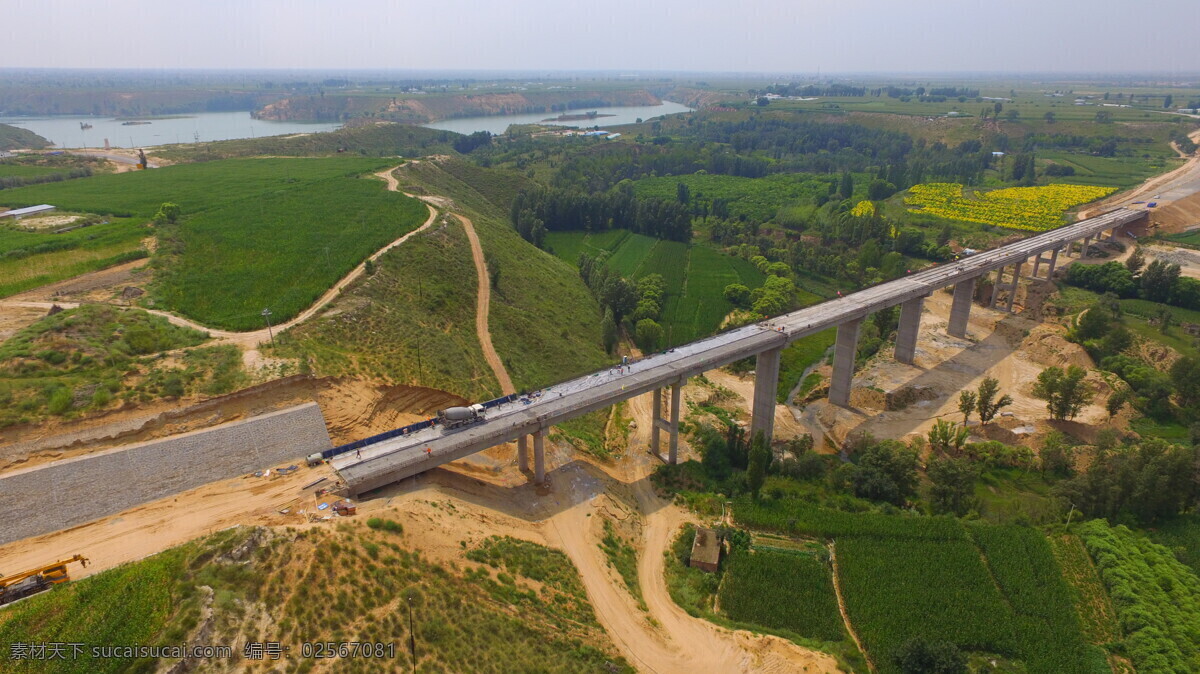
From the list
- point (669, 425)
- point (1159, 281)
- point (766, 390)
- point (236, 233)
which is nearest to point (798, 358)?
point (766, 390)

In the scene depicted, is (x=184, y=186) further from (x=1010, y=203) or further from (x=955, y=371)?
(x=1010, y=203)

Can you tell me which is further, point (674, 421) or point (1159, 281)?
Answer: point (1159, 281)

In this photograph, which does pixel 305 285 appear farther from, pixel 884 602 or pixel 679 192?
pixel 679 192

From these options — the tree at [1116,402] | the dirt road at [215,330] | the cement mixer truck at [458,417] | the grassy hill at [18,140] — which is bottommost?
the tree at [1116,402]

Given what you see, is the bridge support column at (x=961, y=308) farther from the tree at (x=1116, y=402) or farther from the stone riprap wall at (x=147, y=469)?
the stone riprap wall at (x=147, y=469)

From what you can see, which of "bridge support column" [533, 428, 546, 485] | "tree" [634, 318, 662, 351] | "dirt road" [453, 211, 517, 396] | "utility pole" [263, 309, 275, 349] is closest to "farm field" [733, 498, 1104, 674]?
"bridge support column" [533, 428, 546, 485]

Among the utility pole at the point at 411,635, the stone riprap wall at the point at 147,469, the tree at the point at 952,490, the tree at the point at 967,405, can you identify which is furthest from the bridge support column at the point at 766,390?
the stone riprap wall at the point at 147,469
